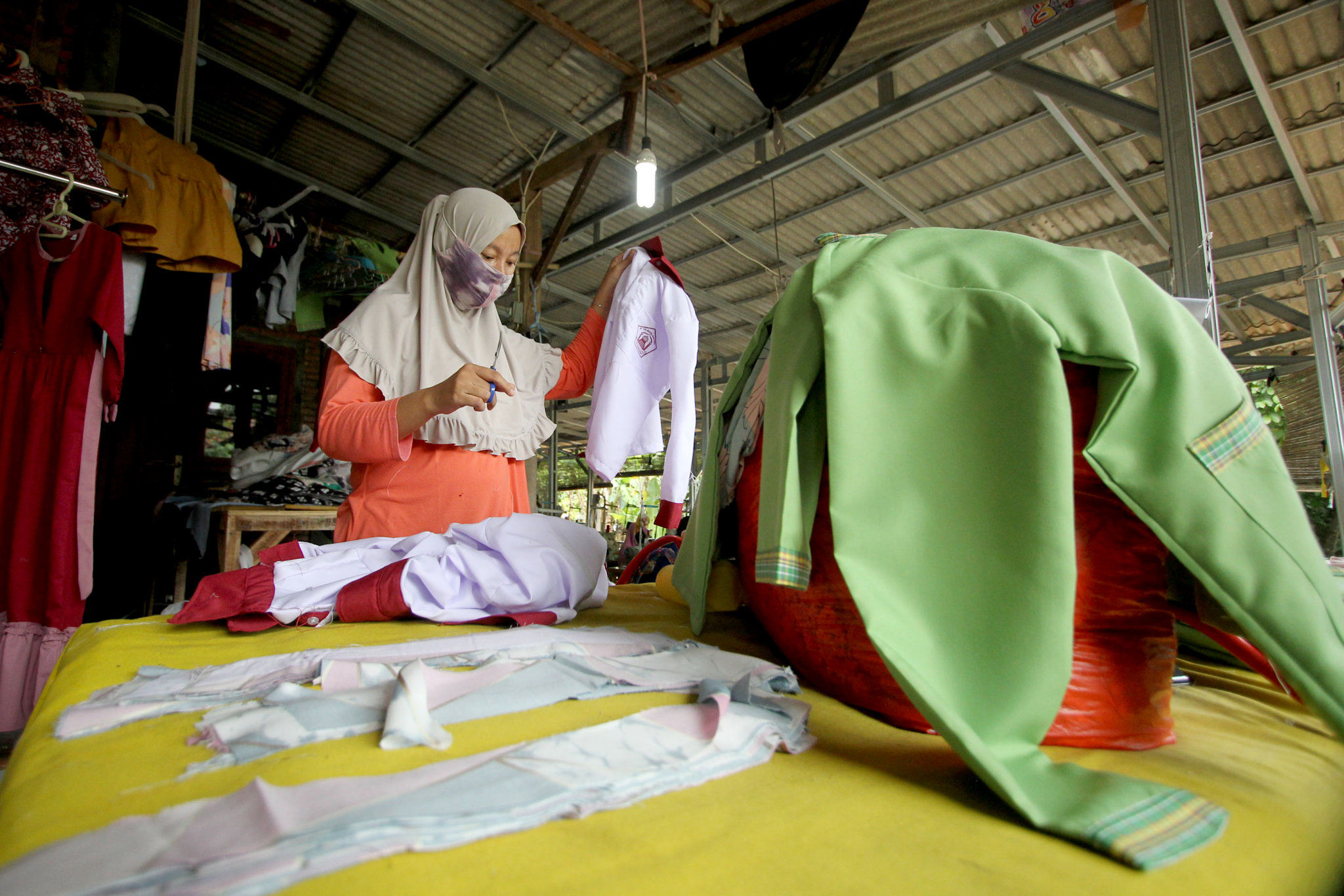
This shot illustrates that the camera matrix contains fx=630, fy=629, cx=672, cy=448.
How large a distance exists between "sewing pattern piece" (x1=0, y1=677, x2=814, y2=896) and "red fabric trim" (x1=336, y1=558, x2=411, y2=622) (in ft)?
2.57

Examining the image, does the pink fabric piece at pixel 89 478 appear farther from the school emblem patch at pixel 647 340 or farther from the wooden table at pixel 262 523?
the school emblem patch at pixel 647 340

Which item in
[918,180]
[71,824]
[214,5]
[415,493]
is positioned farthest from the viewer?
[918,180]

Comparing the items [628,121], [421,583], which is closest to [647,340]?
[421,583]

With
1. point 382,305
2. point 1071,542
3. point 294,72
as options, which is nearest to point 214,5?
point 294,72

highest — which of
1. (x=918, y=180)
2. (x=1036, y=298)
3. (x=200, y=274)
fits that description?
(x=918, y=180)

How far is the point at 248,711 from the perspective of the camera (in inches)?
26.2

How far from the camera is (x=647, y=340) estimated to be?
2.31 m

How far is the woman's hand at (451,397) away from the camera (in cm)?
144

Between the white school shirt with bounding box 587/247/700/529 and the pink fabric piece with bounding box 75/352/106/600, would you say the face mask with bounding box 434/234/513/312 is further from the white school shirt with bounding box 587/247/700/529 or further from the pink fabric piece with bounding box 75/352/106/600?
the pink fabric piece with bounding box 75/352/106/600

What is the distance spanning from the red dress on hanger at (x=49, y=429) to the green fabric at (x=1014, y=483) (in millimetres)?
3444

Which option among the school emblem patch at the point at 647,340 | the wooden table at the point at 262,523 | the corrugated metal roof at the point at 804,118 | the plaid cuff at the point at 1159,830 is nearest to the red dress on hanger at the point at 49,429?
the wooden table at the point at 262,523

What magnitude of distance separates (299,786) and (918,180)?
6020 millimetres

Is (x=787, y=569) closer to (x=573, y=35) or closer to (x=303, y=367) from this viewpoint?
(x=573, y=35)

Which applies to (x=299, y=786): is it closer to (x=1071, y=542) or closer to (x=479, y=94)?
(x=1071, y=542)
